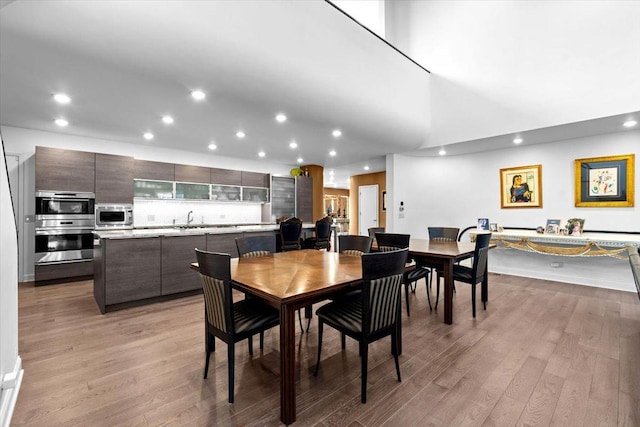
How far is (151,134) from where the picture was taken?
5000 mm

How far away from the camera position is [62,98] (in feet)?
11.1

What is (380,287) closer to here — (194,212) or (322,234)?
(322,234)

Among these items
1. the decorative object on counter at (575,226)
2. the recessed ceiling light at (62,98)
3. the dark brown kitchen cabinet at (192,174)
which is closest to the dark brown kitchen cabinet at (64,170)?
the dark brown kitchen cabinet at (192,174)

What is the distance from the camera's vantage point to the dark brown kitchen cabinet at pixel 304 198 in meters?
7.95

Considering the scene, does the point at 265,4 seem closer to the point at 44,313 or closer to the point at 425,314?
the point at 425,314

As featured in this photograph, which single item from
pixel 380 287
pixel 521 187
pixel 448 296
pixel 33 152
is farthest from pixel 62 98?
pixel 521 187

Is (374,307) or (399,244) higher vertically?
(399,244)

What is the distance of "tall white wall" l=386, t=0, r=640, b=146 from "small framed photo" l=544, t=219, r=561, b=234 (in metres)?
1.73

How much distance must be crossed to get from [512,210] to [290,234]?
423 cm

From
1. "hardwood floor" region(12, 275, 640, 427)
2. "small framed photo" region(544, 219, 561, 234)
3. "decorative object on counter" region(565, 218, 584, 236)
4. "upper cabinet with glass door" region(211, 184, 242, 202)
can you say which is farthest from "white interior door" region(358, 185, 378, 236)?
"hardwood floor" region(12, 275, 640, 427)

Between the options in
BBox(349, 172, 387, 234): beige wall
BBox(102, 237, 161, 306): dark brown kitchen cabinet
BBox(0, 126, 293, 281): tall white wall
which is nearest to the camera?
BBox(102, 237, 161, 306): dark brown kitchen cabinet

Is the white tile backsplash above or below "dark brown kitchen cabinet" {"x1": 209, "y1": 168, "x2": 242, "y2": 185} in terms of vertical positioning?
below

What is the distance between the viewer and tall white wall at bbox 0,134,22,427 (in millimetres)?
1631

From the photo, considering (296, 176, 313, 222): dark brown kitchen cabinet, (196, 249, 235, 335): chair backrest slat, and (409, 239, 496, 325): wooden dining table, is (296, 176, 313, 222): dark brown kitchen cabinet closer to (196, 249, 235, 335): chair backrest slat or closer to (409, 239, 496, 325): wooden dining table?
(409, 239, 496, 325): wooden dining table
